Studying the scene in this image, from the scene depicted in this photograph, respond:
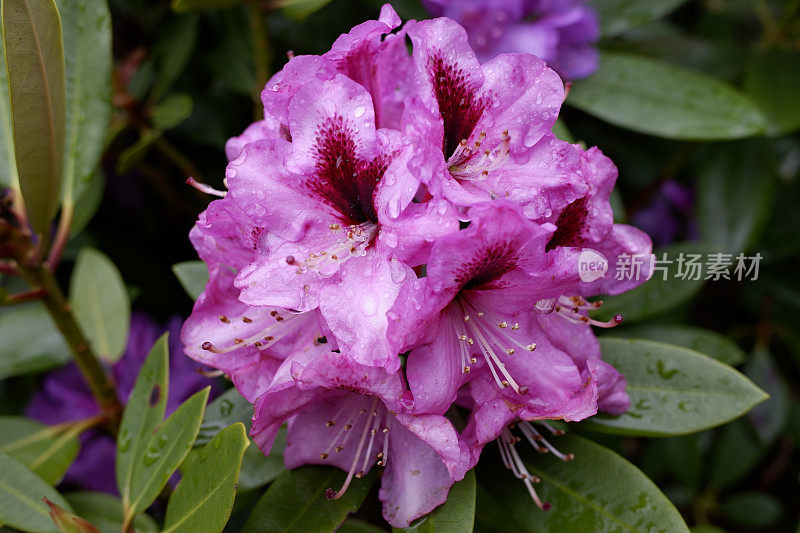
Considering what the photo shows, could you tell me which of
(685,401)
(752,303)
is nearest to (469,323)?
(685,401)

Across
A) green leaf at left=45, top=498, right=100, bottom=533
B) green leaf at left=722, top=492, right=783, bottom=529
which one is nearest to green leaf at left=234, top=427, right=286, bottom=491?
green leaf at left=45, top=498, right=100, bottom=533

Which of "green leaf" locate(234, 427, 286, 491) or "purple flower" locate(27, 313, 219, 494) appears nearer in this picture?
"green leaf" locate(234, 427, 286, 491)

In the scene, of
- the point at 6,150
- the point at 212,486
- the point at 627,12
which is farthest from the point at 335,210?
the point at 627,12

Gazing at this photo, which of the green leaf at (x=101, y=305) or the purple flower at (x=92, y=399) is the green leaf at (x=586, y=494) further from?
the green leaf at (x=101, y=305)

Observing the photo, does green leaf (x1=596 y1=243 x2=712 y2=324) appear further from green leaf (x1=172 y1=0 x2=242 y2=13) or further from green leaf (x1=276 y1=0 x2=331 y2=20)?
green leaf (x1=172 y1=0 x2=242 y2=13)

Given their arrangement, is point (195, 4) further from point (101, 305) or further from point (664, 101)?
point (664, 101)

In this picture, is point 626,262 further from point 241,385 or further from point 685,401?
point 241,385
